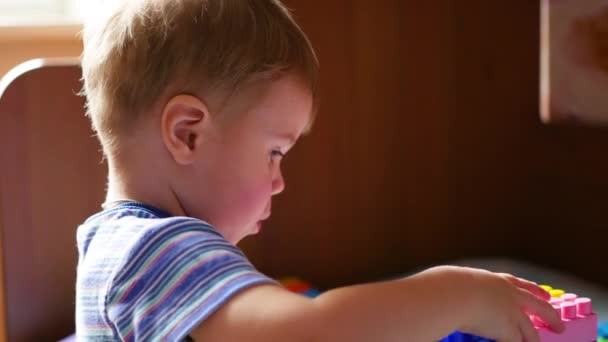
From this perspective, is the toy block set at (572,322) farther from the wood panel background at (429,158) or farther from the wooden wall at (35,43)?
the wooden wall at (35,43)

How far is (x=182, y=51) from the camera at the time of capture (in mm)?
711

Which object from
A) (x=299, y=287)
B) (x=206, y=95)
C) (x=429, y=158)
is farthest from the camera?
(x=429, y=158)

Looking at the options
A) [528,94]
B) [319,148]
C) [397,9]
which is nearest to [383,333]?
[319,148]

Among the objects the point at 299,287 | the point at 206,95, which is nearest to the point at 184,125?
the point at 206,95

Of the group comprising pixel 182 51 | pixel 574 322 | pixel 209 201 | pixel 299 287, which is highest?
pixel 182 51

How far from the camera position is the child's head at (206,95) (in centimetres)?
71

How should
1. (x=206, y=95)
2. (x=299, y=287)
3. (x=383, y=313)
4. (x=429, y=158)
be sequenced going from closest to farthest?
(x=383, y=313) < (x=206, y=95) < (x=299, y=287) < (x=429, y=158)

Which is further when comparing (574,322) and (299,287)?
(299,287)

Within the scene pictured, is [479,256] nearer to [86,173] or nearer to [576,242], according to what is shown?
[576,242]

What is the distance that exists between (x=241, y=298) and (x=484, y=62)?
1.07 meters

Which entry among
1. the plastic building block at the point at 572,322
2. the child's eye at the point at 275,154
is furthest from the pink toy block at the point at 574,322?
the child's eye at the point at 275,154

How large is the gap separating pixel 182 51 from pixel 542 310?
0.35 meters

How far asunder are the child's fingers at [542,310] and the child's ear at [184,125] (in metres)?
0.28

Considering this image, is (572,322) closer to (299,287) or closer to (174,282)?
(174,282)
